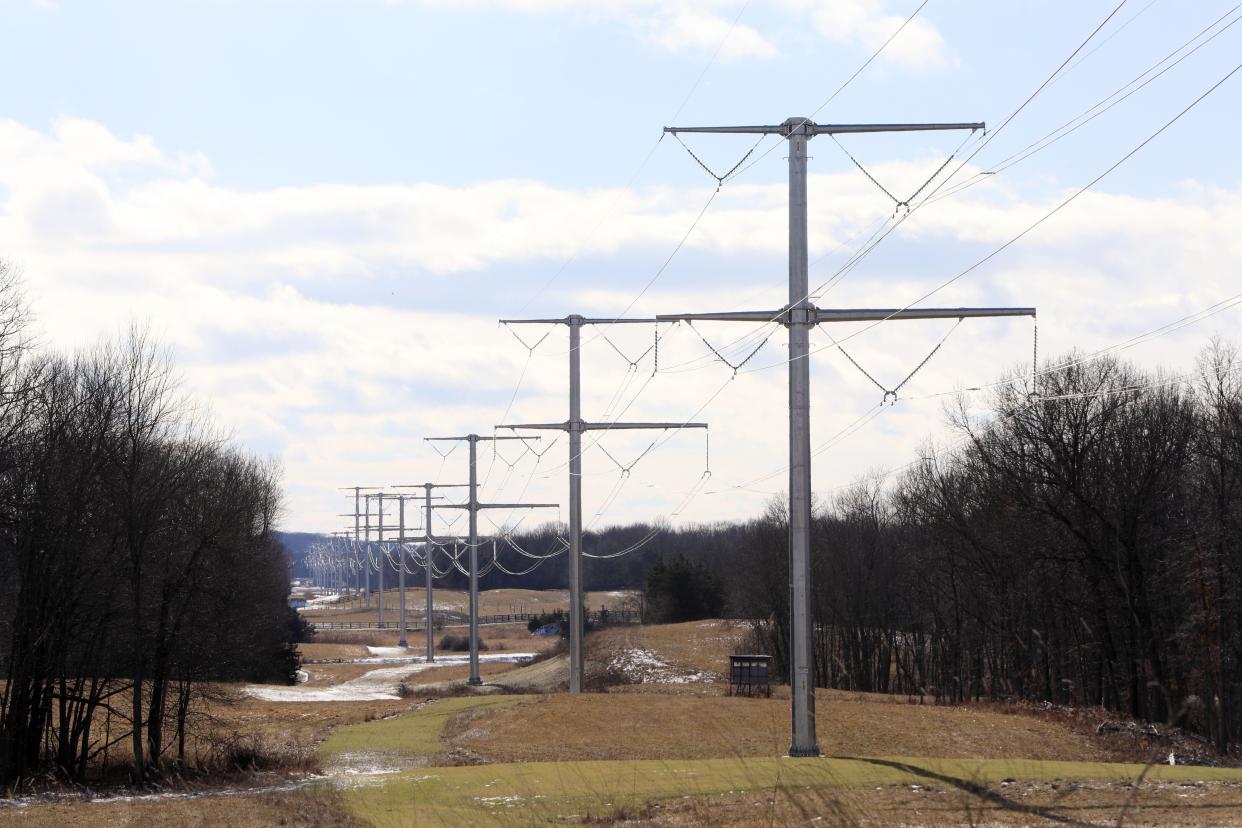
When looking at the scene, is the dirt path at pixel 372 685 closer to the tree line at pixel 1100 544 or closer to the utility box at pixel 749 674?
the utility box at pixel 749 674

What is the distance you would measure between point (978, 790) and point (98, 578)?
28.7 m

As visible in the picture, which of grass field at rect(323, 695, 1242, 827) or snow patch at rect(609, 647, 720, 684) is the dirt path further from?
grass field at rect(323, 695, 1242, 827)

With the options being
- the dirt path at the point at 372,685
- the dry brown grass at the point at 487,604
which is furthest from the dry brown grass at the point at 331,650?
the dry brown grass at the point at 487,604

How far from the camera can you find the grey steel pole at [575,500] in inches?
1602

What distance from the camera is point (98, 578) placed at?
35938 millimetres

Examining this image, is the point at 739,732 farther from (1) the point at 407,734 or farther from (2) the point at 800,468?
(1) the point at 407,734

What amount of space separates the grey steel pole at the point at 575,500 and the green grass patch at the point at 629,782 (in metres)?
16.9

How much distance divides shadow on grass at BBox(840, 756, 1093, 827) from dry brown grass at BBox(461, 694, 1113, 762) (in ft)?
12.2

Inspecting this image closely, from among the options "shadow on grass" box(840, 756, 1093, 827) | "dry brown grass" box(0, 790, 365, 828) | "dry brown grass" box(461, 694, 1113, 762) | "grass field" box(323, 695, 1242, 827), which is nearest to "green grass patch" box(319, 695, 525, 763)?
→ "dry brown grass" box(461, 694, 1113, 762)

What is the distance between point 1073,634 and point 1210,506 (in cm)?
1319

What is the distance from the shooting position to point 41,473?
33906 mm

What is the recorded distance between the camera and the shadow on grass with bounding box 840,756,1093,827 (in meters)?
15.0

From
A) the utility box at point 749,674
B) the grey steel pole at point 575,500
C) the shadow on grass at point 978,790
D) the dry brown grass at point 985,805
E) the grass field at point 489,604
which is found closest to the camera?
the dry brown grass at point 985,805

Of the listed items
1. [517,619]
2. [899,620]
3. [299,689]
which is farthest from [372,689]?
[517,619]
